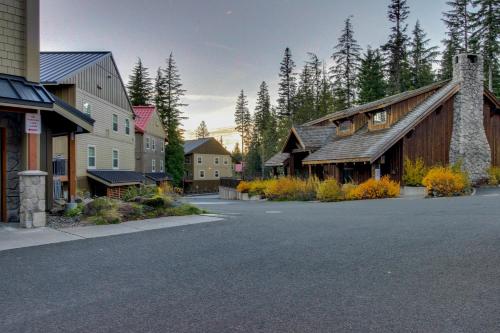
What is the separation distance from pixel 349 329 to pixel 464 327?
3.58 ft

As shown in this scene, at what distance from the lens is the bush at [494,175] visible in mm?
23766

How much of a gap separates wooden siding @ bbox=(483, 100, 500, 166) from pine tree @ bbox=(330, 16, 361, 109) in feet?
86.3

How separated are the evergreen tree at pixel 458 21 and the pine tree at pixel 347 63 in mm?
11640

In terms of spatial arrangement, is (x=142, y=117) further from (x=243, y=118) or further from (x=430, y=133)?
(x=243, y=118)

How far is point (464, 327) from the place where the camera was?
3424 mm

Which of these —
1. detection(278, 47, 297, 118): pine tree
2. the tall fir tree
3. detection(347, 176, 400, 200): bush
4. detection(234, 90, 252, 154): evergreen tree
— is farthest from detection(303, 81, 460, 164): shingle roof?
detection(234, 90, 252, 154): evergreen tree

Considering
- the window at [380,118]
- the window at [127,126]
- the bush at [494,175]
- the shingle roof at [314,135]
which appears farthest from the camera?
the window at [127,126]

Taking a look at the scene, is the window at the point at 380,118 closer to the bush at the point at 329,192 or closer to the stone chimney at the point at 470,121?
the stone chimney at the point at 470,121

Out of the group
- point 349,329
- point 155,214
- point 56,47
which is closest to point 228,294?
point 349,329

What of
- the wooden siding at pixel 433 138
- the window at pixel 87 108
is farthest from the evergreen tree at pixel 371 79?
the window at pixel 87 108

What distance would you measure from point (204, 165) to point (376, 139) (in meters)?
43.3

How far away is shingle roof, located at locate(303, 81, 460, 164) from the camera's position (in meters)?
21.4

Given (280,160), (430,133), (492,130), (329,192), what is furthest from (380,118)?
(280,160)

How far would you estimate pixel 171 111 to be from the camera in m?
55.2
